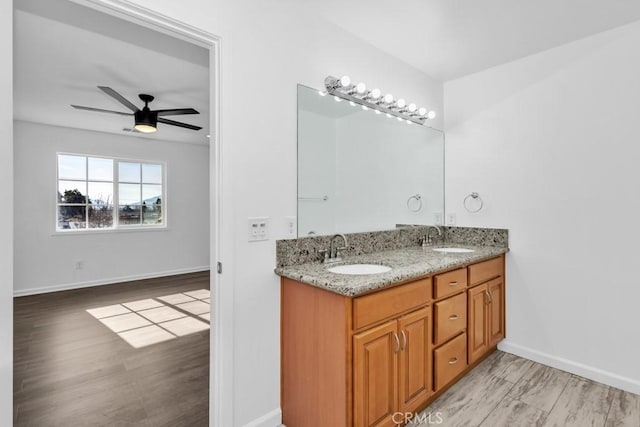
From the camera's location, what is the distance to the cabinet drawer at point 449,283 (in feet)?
6.06

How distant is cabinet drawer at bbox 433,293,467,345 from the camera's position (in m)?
1.84

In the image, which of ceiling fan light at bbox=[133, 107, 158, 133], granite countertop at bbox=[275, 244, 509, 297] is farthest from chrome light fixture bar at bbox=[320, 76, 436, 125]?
ceiling fan light at bbox=[133, 107, 158, 133]

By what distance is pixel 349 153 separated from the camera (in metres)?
2.41

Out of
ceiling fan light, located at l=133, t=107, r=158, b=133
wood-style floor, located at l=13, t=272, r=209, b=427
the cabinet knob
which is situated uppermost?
ceiling fan light, located at l=133, t=107, r=158, b=133

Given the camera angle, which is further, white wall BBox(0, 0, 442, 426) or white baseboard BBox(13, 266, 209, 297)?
white baseboard BBox(13, 266, 209, 297)

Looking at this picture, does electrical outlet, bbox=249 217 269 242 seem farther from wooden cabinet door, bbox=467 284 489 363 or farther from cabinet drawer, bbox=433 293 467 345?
wooden cabinet door, bbox=467 284 489 363

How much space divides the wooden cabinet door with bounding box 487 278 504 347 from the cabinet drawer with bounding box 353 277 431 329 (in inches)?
37.9

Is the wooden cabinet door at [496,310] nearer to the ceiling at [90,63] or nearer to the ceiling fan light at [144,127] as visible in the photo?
the ceiling at [90,63]

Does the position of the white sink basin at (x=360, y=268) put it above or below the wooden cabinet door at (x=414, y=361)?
above

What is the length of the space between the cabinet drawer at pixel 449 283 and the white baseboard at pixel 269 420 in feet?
3.61

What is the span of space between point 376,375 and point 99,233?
16.9ft

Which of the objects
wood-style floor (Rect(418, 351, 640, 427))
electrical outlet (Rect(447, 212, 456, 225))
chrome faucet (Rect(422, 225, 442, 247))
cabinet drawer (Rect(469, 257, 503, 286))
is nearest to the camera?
wood-style floor (Rect(418, 351, 640, 427))

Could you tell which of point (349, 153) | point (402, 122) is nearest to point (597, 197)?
point (402, 122)

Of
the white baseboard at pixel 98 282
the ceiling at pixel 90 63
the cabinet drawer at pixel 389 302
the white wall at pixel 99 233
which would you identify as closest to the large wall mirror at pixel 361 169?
the cabinet drawer at pixel 389 302
